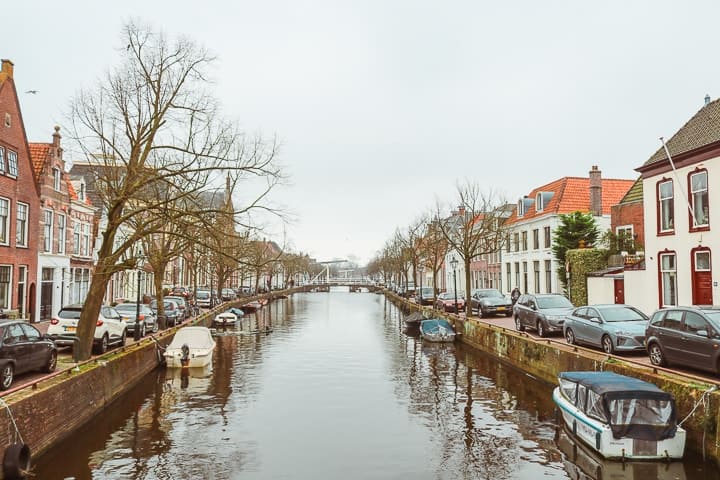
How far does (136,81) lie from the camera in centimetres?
1831

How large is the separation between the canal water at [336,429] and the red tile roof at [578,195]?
2085 centimetres

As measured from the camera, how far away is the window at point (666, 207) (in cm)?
2317

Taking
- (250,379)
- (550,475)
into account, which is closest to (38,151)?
(250,379)

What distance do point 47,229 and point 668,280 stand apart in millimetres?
33222

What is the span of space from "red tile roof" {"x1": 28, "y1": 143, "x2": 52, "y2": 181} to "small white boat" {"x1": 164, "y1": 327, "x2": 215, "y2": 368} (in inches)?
594

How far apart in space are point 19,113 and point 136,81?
15.1m

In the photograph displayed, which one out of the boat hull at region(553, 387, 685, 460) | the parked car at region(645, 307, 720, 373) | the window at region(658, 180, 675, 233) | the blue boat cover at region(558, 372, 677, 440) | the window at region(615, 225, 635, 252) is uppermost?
the window at region(658, 180, 675, 233)

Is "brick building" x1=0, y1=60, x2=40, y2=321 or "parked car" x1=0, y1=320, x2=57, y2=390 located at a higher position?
"brick building" x1=0, y1=60, x2=40, y2=321

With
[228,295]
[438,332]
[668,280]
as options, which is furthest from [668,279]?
[228,295]

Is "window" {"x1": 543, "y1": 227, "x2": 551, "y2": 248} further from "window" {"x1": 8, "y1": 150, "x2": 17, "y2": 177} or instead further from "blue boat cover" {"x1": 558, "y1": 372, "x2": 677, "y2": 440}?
"window" {"x1": 8, "y1": 150, "x2": 17, "y2": 177}

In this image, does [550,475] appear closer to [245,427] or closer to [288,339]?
[245,427]

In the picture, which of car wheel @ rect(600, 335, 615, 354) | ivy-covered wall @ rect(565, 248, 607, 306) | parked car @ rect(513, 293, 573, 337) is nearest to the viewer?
car wheel @ rect(600, 335, 615, 354)

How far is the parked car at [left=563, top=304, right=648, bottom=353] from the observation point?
1667cm

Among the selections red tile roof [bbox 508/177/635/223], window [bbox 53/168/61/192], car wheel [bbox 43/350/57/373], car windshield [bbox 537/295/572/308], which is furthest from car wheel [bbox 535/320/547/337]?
window [bbox 53/168/61/192]
